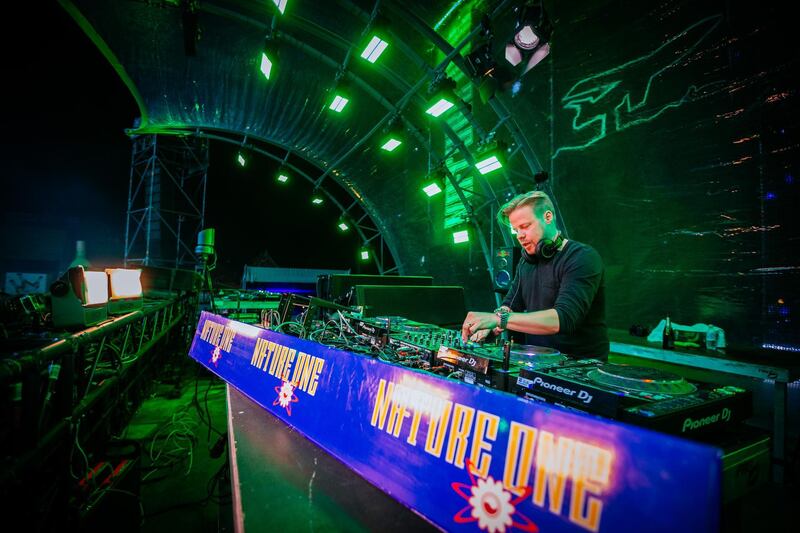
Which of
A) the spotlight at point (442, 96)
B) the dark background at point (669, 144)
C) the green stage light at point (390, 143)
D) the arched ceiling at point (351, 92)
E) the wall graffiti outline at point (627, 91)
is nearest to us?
the dark background at point (669, 144)

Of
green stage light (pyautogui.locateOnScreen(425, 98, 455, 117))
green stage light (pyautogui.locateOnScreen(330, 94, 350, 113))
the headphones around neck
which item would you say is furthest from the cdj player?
green stage light (pyautogui.locateOnScreen(330, 94, 350, 113))

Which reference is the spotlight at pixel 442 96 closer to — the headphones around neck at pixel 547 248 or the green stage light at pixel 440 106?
the green stage light at pixel 440 106

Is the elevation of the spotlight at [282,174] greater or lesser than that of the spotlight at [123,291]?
greater

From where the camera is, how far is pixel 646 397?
711 millimetres

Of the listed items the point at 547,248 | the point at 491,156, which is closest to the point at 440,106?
the point at 491,156

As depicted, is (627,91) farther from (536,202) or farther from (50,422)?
(50,422)

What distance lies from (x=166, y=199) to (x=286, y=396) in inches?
Result: 405

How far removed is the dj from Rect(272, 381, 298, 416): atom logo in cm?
74

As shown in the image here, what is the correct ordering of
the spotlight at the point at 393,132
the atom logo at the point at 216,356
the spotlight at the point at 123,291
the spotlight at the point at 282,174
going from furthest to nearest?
the spotlight at the point at 282,174
the spotlight at the point at 393,132
the spotlight at the point at 123,291
the atom logo at the point at 216,356

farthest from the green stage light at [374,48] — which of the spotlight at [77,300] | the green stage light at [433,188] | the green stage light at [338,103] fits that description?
the spotlight at [77,300]

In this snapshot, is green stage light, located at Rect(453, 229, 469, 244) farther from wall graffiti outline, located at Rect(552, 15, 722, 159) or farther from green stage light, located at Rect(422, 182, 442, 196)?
wall graffiti outline, located at Rect(552, 15, 722, 159)

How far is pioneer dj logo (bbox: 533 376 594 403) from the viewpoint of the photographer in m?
0.74

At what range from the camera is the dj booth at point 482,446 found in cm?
47

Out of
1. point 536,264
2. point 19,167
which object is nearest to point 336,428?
point 536,264
